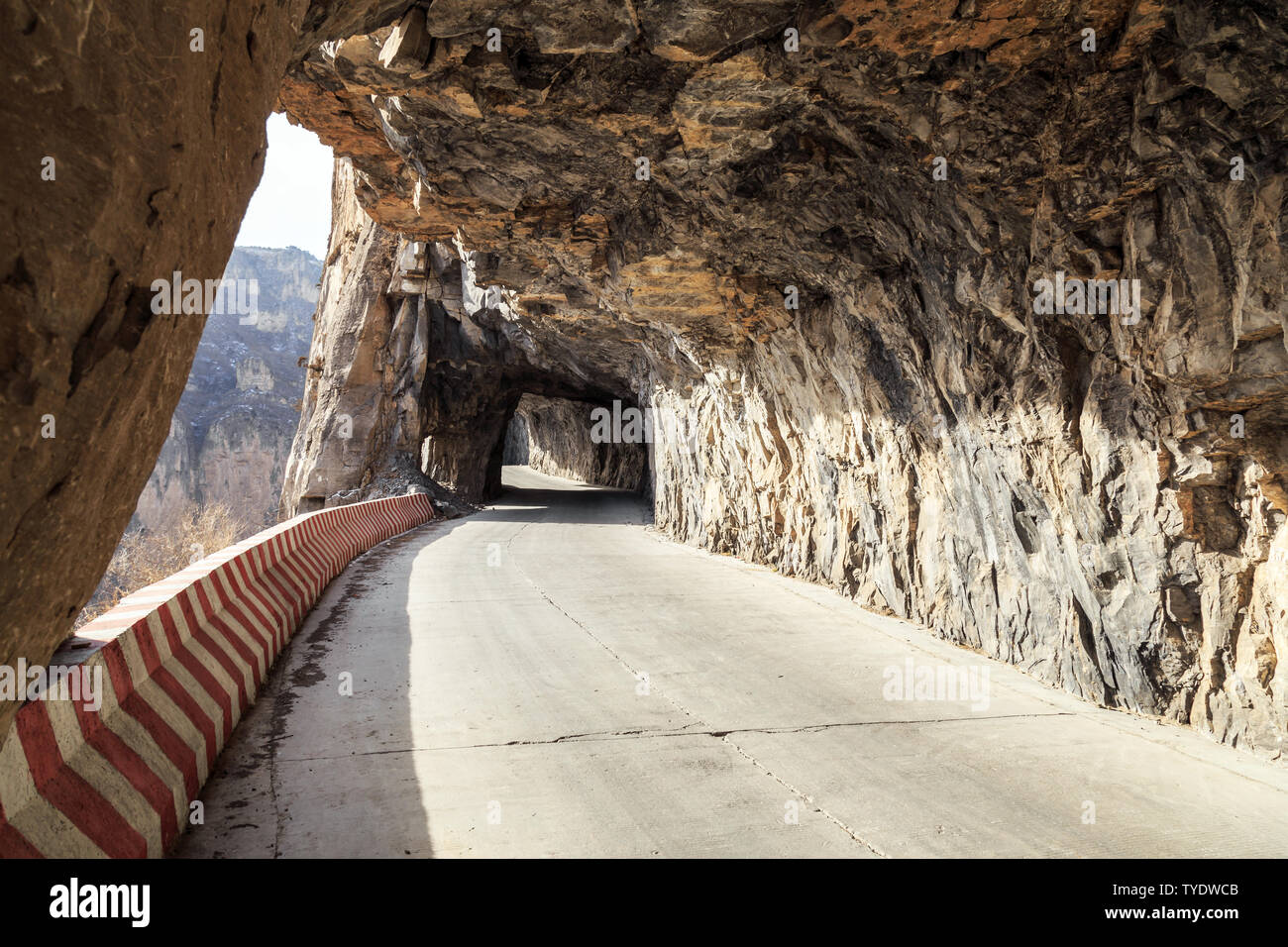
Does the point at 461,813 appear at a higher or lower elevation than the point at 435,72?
lower

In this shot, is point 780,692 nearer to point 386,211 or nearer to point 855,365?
point 855,365

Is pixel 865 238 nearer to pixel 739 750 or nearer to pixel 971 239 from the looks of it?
pixel 971 239

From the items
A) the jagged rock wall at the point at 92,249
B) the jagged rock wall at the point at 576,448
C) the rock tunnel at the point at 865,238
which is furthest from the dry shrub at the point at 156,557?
the jagged rock wall at the point at 92,249

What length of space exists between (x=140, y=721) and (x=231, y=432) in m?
65.5

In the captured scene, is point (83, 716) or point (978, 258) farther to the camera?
point (978, 258)

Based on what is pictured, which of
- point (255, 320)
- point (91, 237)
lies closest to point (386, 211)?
point (91, 237)

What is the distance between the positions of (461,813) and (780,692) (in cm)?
327

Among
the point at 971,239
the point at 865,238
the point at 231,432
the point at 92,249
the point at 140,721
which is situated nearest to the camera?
the point at 92,249

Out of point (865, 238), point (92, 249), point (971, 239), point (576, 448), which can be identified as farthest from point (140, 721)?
point (576, 448)

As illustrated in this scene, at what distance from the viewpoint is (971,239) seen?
712cm

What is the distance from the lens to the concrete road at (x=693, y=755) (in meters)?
4.23

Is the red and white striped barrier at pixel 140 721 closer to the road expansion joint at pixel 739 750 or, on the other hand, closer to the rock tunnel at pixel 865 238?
the rock tunnel at pixel 865 238

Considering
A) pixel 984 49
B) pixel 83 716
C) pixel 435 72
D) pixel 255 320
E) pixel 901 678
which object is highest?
pixel 255 320

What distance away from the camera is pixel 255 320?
89.0 meters
